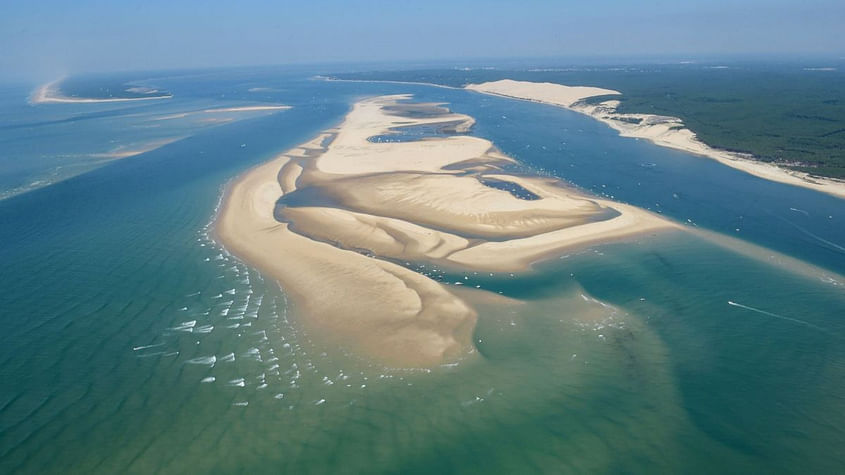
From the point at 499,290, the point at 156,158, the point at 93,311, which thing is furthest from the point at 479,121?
the point at 93,311

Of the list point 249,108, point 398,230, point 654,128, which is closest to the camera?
point 398,230

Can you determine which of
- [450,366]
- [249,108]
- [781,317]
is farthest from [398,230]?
[249,108]

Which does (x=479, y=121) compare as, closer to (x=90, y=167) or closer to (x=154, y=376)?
(x=90, y=167)

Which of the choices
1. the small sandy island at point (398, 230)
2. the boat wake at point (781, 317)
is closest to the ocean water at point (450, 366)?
the boat wake at point (781, 317)

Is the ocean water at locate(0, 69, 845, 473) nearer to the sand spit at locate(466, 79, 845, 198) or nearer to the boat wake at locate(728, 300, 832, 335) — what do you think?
the boat wake at locate(728, 300, 832, 335)

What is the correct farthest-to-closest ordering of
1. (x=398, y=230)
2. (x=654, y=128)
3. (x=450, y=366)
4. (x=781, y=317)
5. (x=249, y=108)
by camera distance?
(x=249, y=108) → (x=654, y=128) → (x=398, y=230) → (x=781, y=317) → (x=450, y=366)

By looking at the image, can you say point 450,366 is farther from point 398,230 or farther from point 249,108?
point 249,108

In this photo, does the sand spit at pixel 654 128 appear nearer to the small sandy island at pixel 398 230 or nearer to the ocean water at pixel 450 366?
the ocean water at pixel 450 366
